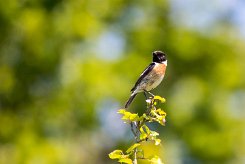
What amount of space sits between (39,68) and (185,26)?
3.99 metres

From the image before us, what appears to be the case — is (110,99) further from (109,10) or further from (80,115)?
(109,10)

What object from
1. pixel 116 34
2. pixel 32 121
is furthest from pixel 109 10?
pixel 32 121

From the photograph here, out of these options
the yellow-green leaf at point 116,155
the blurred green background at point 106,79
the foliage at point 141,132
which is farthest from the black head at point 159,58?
the blurred green background at point 106,79

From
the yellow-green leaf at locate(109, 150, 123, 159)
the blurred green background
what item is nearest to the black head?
the yellow-green leaf at locate(109, 150, 123, 159)

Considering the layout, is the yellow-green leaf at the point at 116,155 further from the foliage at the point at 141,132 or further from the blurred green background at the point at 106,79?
the blurred green background at the point at 106,79

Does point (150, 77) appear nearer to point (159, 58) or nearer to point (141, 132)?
point (159, 58)

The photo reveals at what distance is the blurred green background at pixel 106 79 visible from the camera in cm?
1959

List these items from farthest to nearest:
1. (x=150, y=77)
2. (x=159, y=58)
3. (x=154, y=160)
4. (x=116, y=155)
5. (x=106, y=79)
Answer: (x=106, y=79) < (x=150, y=77) < (x=159, y=58) < (x=116, y=155) < (x=154, y=160)

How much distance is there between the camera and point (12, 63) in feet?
66.1

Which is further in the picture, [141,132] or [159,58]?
[159,58]

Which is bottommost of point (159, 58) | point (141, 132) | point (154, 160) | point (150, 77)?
point (154, 160)

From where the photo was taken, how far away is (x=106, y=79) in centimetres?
1980

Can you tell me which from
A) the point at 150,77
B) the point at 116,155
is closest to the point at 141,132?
the point at 116,155

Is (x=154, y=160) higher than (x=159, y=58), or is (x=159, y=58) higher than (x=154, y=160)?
(x=159, y=58)
